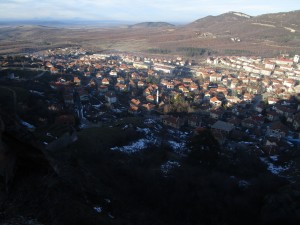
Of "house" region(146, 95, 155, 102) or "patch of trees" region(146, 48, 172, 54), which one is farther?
"patch of trees" region(146, 48, 172, 54)

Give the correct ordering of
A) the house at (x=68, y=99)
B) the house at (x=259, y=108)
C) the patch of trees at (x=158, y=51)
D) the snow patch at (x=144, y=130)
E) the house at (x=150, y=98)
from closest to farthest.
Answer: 1. the snow patch at (x=144, y=130)
2. the house at (x=68, y=99)
3. the house at (x=259, y=108)
4. the house at (x=150, y=98)
5. the patch of trees at (x=158, y=51)

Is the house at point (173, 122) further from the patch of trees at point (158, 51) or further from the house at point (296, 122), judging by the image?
the patch of trees at point (158, 51)

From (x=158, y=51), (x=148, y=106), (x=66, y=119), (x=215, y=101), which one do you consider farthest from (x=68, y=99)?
(x=158, y=51)

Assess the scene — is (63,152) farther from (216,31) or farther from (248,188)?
(216,31)

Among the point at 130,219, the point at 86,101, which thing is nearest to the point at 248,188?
the point at 130,219

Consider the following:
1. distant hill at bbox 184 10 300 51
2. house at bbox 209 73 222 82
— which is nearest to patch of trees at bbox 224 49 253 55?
distant hill at bbox 184 10 300 51

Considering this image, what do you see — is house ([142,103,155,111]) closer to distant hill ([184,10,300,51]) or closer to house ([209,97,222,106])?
house ([209,97,222,106])

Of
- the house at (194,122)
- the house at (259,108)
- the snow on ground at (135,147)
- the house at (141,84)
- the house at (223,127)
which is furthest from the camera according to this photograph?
the house at (141,84)

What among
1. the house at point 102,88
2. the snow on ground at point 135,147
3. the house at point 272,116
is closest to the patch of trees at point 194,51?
the house at point 102,88

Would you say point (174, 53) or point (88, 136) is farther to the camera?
point (174, 53)
